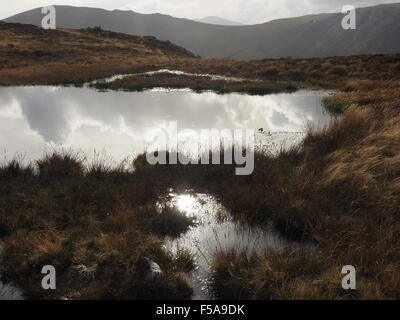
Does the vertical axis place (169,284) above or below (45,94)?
below

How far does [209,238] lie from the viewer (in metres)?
5.89

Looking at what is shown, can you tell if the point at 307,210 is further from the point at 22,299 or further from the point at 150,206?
the point at 22,299

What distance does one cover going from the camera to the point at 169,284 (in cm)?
450

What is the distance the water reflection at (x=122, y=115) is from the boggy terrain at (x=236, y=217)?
279 cm

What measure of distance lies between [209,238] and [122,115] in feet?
34.8

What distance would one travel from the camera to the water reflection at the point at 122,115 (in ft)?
37.3

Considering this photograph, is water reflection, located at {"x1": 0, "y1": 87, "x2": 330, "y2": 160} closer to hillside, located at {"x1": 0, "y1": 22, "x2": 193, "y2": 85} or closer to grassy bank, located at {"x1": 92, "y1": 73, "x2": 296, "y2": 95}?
grassy bank, located at {"x1": 92, "y1": 73, "x2": 296, "y2": 95}

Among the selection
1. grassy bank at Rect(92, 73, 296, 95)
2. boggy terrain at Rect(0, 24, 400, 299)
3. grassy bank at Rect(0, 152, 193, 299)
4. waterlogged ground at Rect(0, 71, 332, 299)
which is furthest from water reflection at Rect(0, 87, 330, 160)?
boggy terrain at Rect(0, 24, 400, 299)

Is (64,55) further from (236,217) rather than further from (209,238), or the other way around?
(209,238)

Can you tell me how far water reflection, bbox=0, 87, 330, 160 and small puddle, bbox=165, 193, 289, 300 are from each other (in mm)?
4089

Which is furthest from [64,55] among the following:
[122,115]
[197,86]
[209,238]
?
[209,238]
